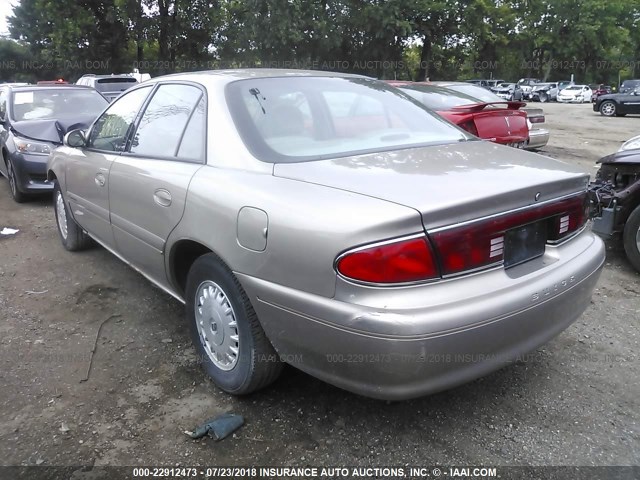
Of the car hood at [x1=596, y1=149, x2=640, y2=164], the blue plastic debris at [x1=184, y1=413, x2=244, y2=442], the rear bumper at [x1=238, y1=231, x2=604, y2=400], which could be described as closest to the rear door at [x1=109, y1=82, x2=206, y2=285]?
the rear bumper at [x1=238, y1=231, x2=604, y2=400]

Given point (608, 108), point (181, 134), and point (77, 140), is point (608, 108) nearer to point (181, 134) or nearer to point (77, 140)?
point (77, 140)

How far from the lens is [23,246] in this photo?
5359 mm

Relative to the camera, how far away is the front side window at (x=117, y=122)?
361cm

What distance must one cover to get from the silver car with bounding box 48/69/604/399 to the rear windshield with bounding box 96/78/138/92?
14214 millimetres

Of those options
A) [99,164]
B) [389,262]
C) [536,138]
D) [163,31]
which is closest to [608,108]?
[536,138]

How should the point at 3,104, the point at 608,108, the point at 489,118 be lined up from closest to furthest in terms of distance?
the point at 489,118 → the point at 3,104 → the point at 608,108

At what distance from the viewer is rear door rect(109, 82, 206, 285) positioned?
2.83 meters

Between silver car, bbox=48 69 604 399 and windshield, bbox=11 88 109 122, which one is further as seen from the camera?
windshield, bbox=11 88 109 122

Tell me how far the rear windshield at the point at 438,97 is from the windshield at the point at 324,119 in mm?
5271

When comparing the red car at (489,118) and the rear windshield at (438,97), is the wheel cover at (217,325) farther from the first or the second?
the rear windshield at (438,97)

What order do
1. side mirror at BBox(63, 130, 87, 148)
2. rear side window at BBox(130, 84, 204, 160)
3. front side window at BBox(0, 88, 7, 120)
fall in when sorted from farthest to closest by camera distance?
front side window at BBox(0, 88, 7, 120) → side mirror at BBox(63, 130, 87, 148) → rear side window at BBox(130, 84, 204, 160)

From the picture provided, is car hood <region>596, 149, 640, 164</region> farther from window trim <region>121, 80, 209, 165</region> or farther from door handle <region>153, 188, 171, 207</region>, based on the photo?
door handle <region>153, 188, 171, 207</region>

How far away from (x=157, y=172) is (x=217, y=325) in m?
0.94

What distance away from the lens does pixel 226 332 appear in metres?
2.66
